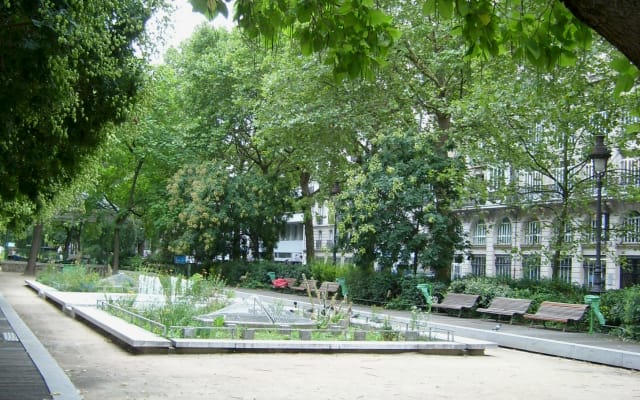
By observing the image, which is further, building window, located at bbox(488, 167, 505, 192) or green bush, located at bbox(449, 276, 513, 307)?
building window, located at bbox(488, 167, 505, 192)

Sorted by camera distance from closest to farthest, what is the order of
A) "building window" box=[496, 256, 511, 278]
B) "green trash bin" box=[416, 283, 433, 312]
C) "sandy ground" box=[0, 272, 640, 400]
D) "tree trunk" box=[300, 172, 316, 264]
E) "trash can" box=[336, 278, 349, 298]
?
1. "sandy ground" box=[0, 272, 640, 400]
2. "green trash bin" box=[416, 283, 433, 312]
3. "trash can" box=[336, 278, 349, 298]
4. "tree trunk" box=[300, 172, 316, 264]
5. "building window" box=[496, 256, 511, 278]

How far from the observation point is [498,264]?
43125 millimetres

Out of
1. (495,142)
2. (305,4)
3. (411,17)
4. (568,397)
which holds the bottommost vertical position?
(568,397)

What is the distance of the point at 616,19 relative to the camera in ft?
11.3

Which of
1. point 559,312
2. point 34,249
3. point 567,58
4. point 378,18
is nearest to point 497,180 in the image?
point 559,312

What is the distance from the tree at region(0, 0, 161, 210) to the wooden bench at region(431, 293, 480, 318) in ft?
41.4

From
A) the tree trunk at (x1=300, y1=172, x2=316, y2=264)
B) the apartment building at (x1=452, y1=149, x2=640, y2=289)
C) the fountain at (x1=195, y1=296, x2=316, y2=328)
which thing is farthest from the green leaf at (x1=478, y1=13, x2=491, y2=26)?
the tree trunk at (x1=300, y1=172, x2=316, y2=264)

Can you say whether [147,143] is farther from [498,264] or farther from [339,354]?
[339,354]

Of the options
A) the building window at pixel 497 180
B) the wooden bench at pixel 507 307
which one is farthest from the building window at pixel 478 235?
the wooden bench at pixel 507 307

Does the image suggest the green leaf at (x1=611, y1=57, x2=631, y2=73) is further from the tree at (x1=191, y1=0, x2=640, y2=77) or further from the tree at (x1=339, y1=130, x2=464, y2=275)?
the tree at (x1=339, y1=130, x2=464, y2=275)

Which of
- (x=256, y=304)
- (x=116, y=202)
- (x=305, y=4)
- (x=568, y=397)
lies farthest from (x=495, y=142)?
(x=116, y=202)

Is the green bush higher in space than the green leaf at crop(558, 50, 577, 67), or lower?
lower

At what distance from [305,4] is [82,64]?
18.1 ft

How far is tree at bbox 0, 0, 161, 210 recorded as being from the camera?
339 inches
